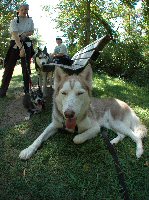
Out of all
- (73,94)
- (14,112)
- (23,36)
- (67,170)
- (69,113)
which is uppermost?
(23,36)

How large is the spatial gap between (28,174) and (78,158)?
0.82m

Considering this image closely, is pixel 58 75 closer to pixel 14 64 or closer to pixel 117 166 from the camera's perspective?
pixel 117 166

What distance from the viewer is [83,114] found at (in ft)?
17.4

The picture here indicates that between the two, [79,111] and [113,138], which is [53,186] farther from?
[113,138]

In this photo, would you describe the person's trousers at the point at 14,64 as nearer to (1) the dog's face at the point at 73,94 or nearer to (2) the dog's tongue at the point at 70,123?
(1) the dog's face at the point at 73,94

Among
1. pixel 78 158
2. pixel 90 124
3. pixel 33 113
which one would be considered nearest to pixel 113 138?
pixel 90 124

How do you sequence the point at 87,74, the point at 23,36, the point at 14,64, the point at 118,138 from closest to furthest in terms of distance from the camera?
the point at 87,74 → the point at 118,138 → the point at 23,36 → the point at 14,64

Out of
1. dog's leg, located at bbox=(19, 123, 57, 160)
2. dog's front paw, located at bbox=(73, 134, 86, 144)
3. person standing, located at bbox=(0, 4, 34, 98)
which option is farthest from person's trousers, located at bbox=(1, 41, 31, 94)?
dog's front paw, located at bbox=(73, 134, 86, 144)

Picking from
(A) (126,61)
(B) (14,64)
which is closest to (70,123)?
(B) (14,64)

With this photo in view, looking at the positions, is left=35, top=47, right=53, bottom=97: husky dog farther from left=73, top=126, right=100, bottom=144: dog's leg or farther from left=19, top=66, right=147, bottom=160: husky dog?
left=73, top=126, right=100, bottom=144: dog's leg

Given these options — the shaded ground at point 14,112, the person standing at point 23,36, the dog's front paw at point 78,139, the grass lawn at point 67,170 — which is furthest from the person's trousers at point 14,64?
the dog's front paw at point 78,139

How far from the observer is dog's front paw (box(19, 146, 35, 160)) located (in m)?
4.99

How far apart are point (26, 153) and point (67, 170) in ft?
2.38

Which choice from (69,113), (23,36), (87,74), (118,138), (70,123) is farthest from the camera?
(23,36)
